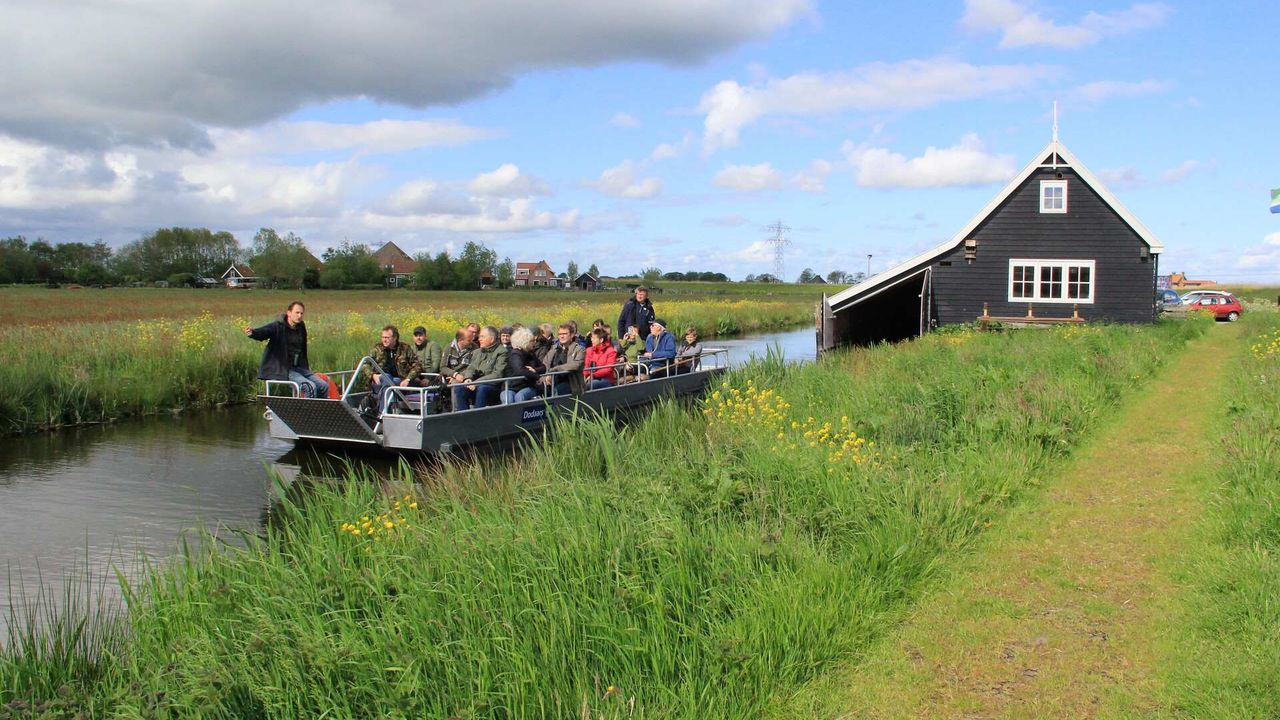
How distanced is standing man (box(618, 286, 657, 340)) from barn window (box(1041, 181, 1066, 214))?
1402cm

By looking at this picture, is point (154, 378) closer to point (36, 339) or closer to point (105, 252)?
point (36, 339)

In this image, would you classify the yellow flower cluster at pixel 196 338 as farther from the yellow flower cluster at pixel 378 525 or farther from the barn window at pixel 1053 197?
the barn window at pixel 1053 197

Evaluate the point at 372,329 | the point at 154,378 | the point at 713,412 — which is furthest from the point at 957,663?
the point at 372,329

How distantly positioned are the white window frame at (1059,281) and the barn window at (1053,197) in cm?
144

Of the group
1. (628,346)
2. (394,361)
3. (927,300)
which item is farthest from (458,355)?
(927,300)

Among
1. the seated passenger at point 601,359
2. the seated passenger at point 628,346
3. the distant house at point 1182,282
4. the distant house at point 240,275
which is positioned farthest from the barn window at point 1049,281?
the distant house at point 240,275

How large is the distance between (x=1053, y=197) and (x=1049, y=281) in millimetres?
2331

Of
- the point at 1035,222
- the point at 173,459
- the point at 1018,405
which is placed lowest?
the point at 173,459

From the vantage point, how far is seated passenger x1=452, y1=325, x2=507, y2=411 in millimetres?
13180

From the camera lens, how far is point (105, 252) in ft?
384

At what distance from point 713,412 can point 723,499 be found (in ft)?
17.6

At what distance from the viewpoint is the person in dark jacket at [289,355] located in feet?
44.3

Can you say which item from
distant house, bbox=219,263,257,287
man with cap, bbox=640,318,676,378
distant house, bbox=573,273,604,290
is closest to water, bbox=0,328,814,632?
man with cap, bbox=640,318,676,378

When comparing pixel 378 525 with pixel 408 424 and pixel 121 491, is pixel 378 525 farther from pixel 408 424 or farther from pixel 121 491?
pixel 121 491
